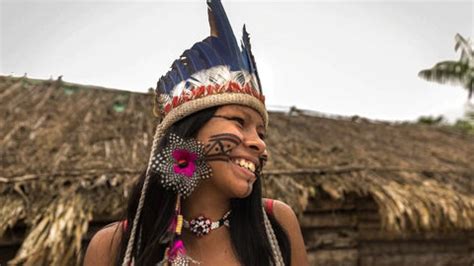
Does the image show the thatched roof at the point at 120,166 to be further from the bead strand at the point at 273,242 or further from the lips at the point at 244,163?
the lips at the point at 244,163

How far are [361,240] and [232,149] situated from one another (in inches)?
181

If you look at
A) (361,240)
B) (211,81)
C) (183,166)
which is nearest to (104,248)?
(183,166)

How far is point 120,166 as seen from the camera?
4367 mm

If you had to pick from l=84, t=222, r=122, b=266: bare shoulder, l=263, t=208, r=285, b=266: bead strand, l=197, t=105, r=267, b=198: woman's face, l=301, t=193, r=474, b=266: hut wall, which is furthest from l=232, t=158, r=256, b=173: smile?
l=301, t=193, r=474, b=266: hut wall

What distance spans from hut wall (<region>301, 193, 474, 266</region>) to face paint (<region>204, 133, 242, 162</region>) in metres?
3.76

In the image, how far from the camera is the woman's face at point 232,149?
1.58 m

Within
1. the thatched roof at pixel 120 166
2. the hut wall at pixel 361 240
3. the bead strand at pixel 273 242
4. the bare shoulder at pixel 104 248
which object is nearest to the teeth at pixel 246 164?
the bead strand at pixel 273 242

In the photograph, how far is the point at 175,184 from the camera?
160 centimetres

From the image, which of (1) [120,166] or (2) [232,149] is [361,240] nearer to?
(1) [120,166]

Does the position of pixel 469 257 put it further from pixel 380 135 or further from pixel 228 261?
pixel 228 261

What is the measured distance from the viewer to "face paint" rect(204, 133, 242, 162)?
157 centimetres

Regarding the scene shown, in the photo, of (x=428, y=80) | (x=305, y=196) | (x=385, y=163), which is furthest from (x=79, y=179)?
(x=428, y=80)

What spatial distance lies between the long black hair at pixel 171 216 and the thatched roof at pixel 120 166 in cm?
202

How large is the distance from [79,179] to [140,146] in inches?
34.7
